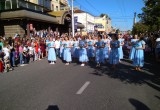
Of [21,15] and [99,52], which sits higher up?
[21,15]

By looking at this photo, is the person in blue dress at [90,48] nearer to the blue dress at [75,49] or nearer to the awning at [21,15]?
the blue dress at [75,49]

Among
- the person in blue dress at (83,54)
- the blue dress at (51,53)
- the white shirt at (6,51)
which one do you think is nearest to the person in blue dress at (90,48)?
the person in blue dress at (83,54)

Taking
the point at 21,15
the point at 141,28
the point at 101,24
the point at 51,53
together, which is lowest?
the point at 51,53

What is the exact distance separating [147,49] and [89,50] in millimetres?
6809

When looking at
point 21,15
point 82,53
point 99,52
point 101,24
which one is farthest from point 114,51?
point 101,24

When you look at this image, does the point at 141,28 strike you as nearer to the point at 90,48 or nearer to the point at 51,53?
the point at 90,48

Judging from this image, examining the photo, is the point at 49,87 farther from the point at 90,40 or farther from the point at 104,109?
the point at 90,40

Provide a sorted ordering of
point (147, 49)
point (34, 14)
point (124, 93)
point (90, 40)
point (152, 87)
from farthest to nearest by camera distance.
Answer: point (34, 14) < point (147, 49) < point (90, 40) < point (152, 87) < point (124, 93)

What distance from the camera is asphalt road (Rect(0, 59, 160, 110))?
6.46 meters

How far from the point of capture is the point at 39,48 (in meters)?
18.5

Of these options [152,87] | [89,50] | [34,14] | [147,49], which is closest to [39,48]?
[89,50]

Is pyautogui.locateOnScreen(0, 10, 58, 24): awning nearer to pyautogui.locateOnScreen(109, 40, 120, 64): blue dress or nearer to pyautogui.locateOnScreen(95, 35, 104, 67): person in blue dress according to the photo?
pyautogui.locateOnScreen(95, 35, 104, 67): person in blue dress

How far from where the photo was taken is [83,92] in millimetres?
7848

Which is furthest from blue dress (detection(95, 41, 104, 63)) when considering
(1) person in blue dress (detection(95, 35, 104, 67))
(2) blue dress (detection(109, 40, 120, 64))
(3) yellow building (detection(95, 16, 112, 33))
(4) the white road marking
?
(3) yellow building (detection(95, 16, 112, 33))
